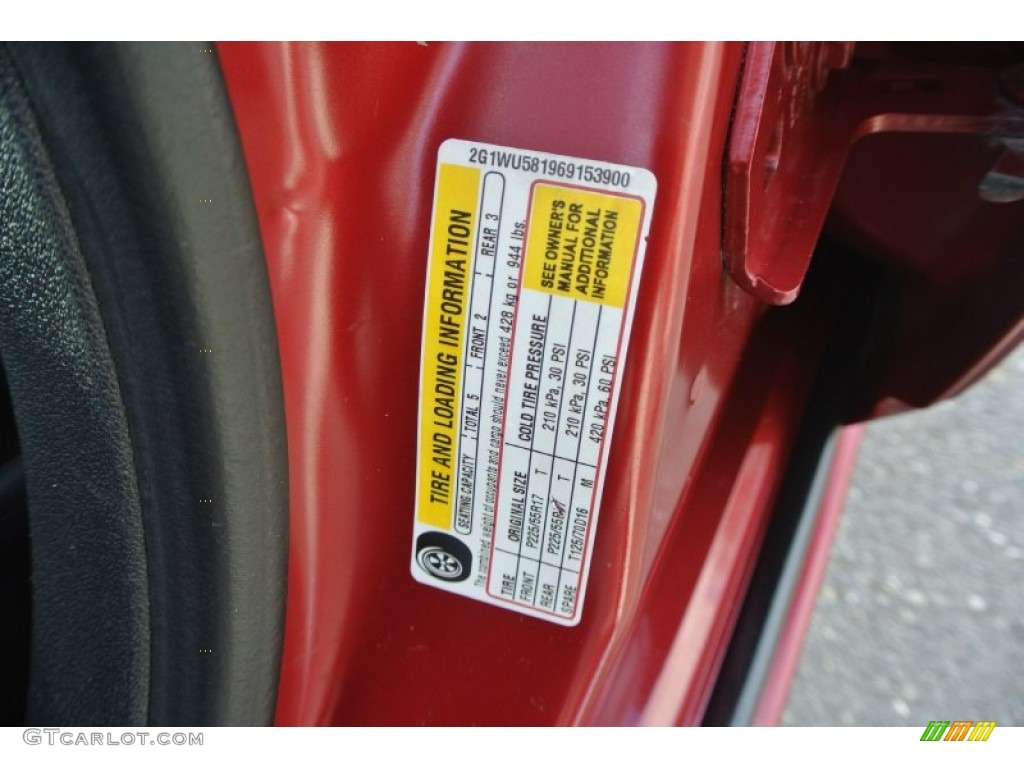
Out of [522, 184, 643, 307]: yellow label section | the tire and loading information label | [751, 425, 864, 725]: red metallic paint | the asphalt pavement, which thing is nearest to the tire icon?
the tire and loading information label

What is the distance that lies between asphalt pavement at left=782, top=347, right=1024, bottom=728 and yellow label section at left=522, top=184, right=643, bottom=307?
113 centimetres

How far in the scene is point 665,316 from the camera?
1.32ft

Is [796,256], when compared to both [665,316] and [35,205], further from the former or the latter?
[35,205]

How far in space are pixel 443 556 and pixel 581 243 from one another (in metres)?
0.20

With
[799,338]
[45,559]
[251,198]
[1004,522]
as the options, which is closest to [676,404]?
[251,198]

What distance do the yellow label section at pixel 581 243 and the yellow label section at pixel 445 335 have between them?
0.10 feet

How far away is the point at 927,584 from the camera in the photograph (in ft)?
5.08

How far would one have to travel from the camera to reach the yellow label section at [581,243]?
1.25 ft

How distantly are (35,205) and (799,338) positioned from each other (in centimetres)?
77

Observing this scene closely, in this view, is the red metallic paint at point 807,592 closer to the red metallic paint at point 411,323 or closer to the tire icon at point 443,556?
the red metallic paint at point 411,323

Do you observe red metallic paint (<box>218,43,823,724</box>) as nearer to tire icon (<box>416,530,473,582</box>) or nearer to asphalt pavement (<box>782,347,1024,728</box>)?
tire icon (<box>416,530,473,582</box>)

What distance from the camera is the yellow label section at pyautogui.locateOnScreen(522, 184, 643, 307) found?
15.0 inches

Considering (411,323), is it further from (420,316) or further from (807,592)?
(807,592)

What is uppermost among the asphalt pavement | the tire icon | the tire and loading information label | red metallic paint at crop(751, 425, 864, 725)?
the tire and loading information label
